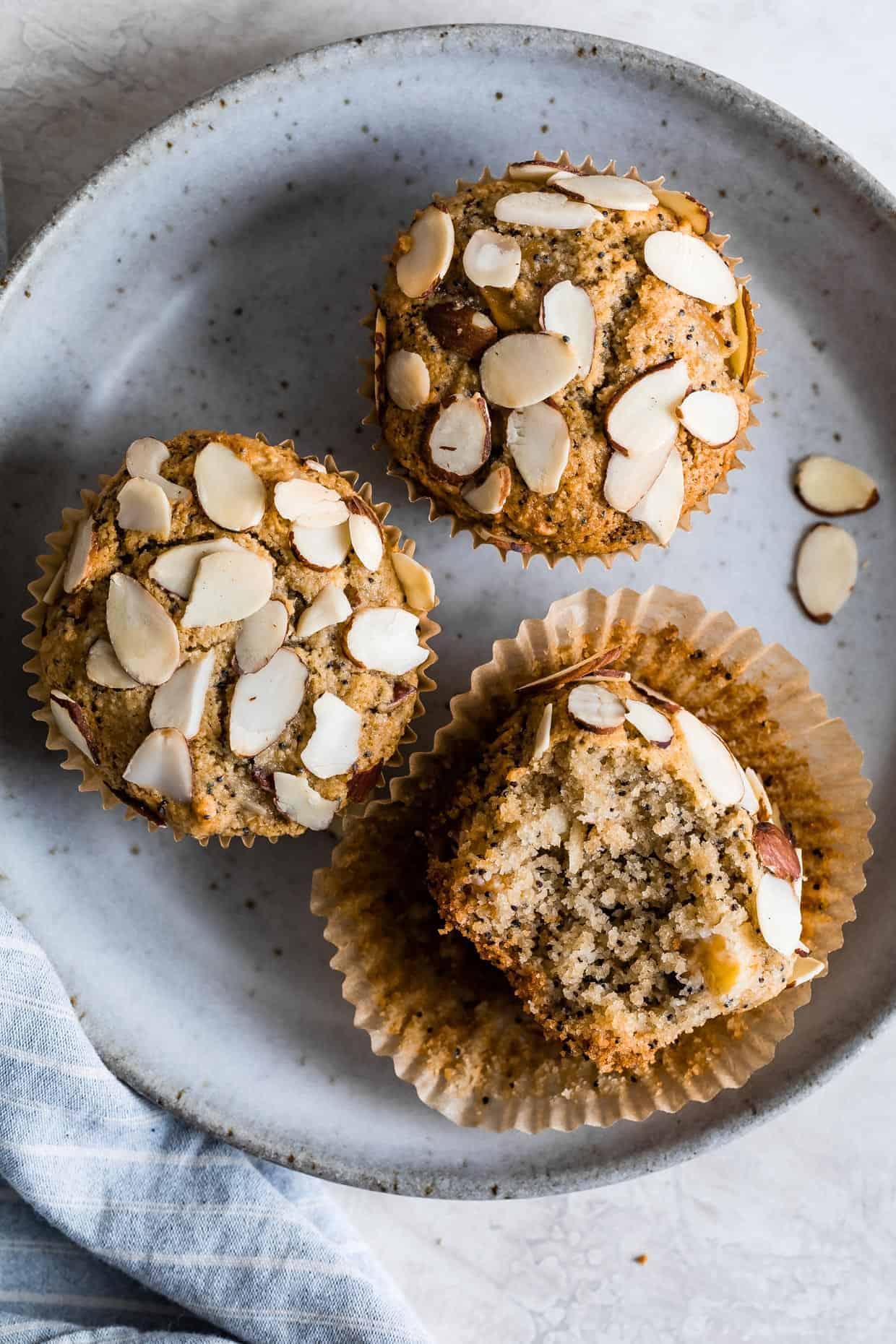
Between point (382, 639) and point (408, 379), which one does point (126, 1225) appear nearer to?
point (382, 639)

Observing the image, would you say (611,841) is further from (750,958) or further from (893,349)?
(893,349)

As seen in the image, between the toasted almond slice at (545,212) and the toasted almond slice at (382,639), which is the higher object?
the toasted almond slice at (545,212)

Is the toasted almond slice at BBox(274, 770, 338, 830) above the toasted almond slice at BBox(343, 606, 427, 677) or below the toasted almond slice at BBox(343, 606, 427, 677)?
below

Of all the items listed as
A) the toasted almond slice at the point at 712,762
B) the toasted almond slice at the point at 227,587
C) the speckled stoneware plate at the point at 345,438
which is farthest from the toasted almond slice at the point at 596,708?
the toasted almond slice at the point at 227,587

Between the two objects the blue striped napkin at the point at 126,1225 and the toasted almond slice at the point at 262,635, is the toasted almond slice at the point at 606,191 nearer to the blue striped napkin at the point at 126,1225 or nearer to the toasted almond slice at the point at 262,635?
the toasted almond slice at the point at 262,635

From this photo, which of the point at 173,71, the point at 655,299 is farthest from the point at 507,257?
the point at 173,71

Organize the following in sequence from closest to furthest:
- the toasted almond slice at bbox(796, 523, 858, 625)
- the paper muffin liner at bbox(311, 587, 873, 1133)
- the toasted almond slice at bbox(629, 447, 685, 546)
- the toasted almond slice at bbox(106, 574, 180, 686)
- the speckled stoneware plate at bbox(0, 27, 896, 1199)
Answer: the toasted almond slice at bbox(106, 574, 180, 686), the toasted almond slice at bbox(629, 447, 685, 546), the paper muffin liner at bbox(311, 587, 873, 1133), the speckled stoneware plate at bbox(0, 27, 896, 1199), the toasted almond slice at bbox(796, 523, 858, 625)

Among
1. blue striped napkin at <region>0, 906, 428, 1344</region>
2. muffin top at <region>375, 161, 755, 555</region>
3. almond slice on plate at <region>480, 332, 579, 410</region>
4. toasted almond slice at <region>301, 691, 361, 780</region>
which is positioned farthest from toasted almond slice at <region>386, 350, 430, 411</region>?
blue striped napkin at <region>0, 906, 428, 1344</region>

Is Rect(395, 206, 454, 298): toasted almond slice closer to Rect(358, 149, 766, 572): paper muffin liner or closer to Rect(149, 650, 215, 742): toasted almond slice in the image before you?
Rect(358, 149, 766, 572): paper muffin liner
